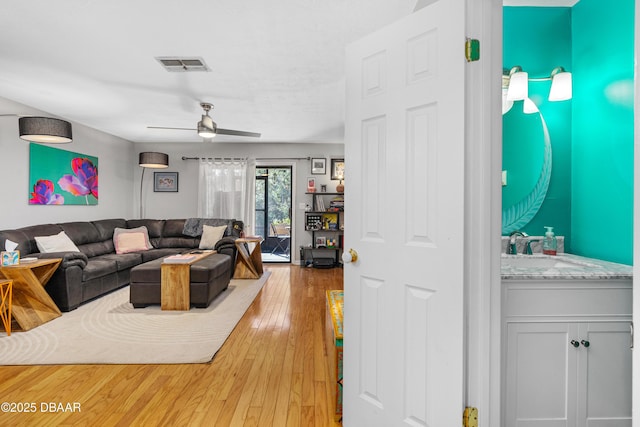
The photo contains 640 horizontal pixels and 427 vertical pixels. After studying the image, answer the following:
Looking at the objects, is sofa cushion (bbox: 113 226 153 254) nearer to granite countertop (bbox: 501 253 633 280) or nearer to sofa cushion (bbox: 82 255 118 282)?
sofa cushion (bbox: 82 255 118 282)

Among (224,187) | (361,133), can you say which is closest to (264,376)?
(361,133)

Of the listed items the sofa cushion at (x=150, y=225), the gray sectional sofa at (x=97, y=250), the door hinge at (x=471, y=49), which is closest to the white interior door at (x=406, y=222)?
the door hinge at (x=471, y=49)

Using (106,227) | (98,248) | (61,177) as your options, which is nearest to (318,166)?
(106,227)

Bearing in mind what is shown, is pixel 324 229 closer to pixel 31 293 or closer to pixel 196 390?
pixel 31 293

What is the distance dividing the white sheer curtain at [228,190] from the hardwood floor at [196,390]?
3.96m

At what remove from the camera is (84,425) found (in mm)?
1739

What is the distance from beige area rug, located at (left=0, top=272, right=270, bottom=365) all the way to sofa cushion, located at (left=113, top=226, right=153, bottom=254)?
1.47 metres

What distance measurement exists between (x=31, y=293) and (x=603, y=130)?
4745mm

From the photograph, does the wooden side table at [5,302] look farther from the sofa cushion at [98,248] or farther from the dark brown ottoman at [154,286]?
the sofa cushion at [98,248]

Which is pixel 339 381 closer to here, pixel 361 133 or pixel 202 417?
pixel 202 417

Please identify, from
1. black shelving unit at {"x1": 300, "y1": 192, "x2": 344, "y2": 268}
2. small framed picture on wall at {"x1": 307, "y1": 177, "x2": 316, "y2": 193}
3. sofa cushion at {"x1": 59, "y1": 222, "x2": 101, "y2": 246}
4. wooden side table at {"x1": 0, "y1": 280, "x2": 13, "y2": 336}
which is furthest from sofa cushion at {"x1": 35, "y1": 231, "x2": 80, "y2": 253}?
small framed picture on wall at {"x1": 307, "y1": 177, "x2": 316, "y2": 193}

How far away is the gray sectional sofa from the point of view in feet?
11.6

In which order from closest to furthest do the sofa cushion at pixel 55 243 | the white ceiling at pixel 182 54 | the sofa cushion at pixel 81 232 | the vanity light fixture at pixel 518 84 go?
the vanity light fixture at pixel 518 84 < the white ceiling at pixel 182 54 < the sofa cushion at pixel 55 243 < the sofa cushion at pixel 81 232

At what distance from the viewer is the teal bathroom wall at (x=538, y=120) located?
7.07ft
